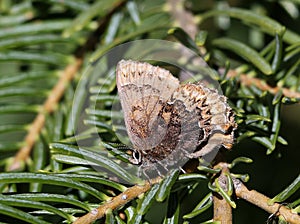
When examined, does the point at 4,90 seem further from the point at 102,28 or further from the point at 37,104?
the point at 102,28

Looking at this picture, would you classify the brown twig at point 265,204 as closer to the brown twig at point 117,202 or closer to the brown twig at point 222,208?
the brown twig at point 222,208

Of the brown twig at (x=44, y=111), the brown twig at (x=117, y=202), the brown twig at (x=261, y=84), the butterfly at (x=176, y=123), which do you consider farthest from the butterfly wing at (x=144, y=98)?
the brown twig at (x=44, y=111)

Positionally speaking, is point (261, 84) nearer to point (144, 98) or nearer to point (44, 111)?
point (144, 98)

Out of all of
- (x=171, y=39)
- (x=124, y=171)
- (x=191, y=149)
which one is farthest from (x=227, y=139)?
(x=171, y=39)

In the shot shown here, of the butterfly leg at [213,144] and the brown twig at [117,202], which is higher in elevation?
the butterfly leg at [213,144]

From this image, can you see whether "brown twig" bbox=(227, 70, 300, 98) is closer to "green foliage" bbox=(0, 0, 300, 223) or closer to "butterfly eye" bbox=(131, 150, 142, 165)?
"green foliage" bbox=(0, 0, 300, 223)

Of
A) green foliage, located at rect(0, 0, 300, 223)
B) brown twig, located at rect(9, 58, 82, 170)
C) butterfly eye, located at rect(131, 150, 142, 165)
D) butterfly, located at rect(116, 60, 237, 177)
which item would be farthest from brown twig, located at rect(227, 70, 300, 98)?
brown twig, located at rect(9, 58, 82, 170)
